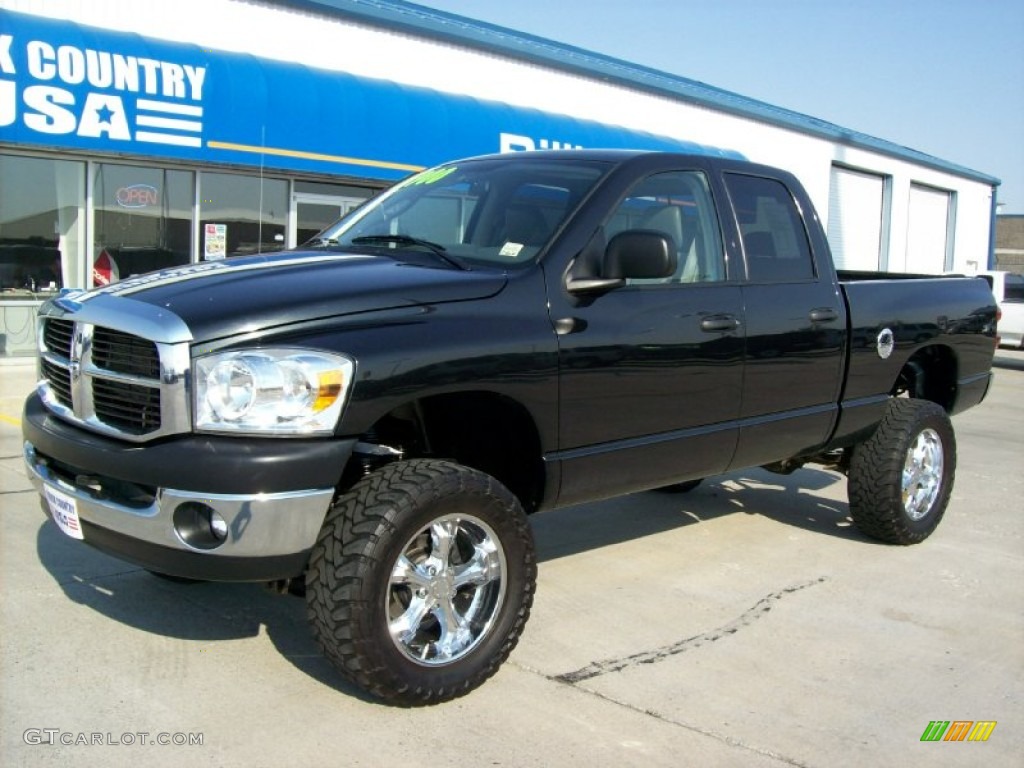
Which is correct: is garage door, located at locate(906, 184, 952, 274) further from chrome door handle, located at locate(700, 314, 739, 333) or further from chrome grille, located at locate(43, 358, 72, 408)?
chrome grille, located at locate(43, 358, 72, 408)

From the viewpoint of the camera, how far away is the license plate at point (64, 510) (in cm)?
347

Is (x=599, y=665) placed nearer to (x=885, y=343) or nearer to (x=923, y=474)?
(x=885, y=343)

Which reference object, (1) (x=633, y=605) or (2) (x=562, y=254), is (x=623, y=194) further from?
(1) (x=633, y=605)

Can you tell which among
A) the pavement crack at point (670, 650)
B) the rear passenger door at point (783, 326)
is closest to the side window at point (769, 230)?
the rear passenger door at point (783, 326)

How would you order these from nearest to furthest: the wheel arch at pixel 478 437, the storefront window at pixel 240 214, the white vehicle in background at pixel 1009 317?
the wheel arch at pixel 478 437, the storefront window at pixel 240 214, the white vehicle in background at pixel 1009 317

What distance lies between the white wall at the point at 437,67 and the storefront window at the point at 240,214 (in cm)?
182

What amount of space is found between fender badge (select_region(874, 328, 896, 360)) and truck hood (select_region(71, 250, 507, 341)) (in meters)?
2.66

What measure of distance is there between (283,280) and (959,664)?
315 cm

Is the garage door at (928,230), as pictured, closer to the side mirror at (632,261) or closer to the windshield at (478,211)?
the windshield at (478,211)

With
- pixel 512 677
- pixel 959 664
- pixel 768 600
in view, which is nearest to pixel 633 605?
pixel 768 600

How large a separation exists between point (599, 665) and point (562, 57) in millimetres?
17095

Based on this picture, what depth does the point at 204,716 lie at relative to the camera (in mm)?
3371

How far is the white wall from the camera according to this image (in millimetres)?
13094

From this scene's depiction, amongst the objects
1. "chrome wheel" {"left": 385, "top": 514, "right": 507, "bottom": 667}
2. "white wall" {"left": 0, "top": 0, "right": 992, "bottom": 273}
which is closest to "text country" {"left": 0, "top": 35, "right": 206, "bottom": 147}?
"white wall" {"left": 0, "top": 0, "right": 992, "bottom": 273}
